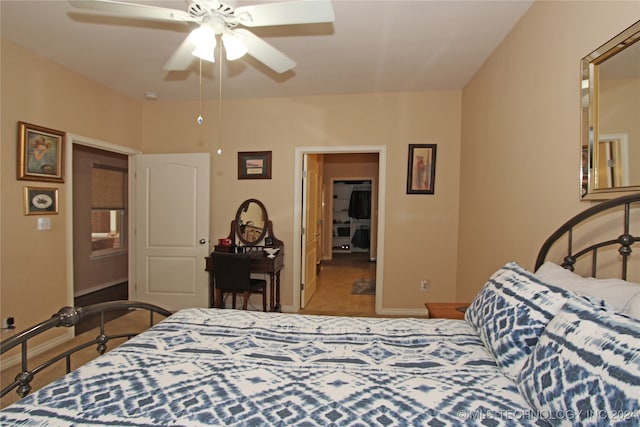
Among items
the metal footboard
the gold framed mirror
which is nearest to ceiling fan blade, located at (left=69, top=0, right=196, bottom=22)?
the metal footboard

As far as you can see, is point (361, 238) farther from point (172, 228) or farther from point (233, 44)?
point (233, 44)

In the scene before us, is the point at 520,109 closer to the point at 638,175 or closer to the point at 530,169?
the point at 530,169

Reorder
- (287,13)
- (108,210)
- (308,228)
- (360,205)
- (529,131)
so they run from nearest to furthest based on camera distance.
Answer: (287,13) < (529,131) < (308,228) < (108,210) < (360,205)

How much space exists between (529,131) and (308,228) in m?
2.72

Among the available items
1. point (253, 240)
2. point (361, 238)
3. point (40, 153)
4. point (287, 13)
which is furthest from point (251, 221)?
point (361, 238)

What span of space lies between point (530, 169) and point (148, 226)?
4.11m

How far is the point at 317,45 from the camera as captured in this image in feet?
8.19

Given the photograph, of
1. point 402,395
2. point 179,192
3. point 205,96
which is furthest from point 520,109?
point 179,192

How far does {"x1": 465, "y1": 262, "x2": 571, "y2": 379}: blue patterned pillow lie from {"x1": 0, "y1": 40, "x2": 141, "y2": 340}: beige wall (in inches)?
139

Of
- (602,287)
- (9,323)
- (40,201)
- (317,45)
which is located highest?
(317,45)

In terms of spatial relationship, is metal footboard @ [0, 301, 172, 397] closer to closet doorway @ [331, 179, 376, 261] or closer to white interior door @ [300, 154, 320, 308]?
white interior door @ [300, 154, 320, 308]

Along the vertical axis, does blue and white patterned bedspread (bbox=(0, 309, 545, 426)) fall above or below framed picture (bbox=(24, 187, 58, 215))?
below

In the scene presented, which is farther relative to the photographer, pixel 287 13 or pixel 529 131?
pixel 529 131

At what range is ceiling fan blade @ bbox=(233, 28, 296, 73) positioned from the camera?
5.60 feet
